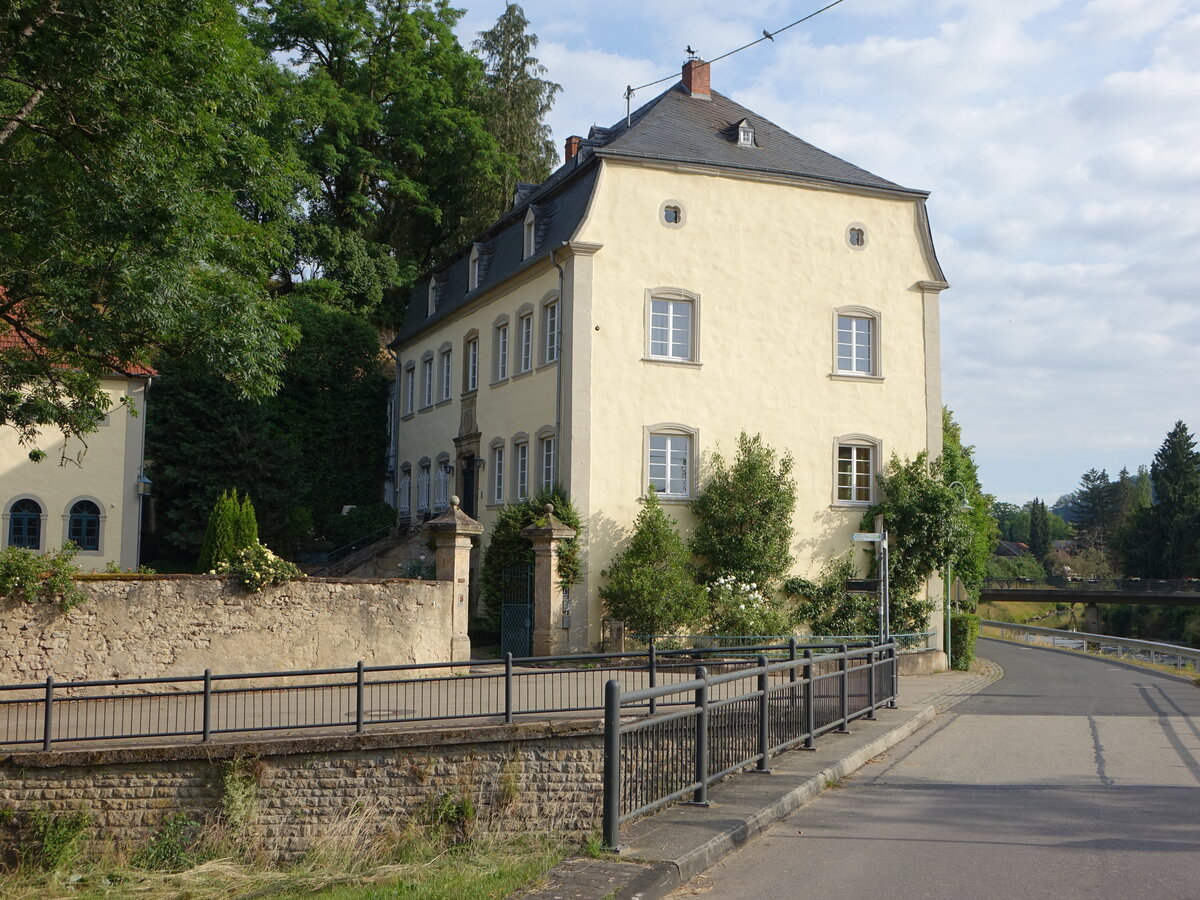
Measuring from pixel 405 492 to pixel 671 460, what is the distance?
1279 centimetres

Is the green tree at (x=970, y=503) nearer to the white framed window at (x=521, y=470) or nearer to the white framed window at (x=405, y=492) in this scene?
the white framed window at (x=521, y=470)

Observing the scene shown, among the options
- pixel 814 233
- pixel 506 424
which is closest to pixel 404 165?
pixel 506 424

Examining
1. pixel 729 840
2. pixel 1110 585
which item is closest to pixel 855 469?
pixel 729 840

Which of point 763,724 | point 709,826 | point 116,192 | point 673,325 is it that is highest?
point 673,325

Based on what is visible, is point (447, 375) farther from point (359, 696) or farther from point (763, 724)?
point (763, 724)

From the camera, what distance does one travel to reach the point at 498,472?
3036cm

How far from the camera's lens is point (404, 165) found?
1711 inches

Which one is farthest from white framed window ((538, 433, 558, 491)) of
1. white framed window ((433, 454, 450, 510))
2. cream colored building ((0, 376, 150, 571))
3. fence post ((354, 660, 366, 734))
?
fence post ((354, 660, 366, 734))

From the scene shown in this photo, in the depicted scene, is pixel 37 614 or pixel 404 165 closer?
pixel 37 614

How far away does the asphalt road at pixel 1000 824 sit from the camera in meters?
7.23

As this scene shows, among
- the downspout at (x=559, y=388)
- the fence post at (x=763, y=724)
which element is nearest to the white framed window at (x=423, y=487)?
the downspout at (x=559, y=388)

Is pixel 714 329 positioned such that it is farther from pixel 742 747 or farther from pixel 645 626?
pixel 742 747

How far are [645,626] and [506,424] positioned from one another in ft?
24.2

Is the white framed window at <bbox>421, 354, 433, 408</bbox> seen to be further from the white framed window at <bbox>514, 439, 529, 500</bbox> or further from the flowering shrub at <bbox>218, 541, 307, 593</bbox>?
the flowering shrub at <bbox>218, 541, 307, 593</bbox>
